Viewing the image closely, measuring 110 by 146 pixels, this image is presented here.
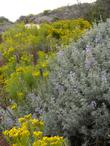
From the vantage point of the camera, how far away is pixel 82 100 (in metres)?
4.38

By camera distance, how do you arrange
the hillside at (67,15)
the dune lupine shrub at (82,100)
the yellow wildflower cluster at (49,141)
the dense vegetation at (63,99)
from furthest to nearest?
the hillside at (67,15), the dune lupine shrub at (82,100), the dense vegetation at (63,99), the yellow wildflower cluster at (49,141)

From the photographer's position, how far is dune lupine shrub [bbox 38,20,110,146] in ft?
14.5

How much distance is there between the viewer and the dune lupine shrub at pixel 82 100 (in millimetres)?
4414

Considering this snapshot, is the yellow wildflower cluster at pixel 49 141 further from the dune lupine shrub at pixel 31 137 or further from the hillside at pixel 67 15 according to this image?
the hillside at pixel 67 15

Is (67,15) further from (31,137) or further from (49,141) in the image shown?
(49,141)

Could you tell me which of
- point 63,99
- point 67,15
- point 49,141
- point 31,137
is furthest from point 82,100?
point 67,15

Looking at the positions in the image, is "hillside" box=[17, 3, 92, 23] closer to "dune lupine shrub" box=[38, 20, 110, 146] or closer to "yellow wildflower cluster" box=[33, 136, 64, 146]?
"dune lupine shrub" box=[38, 20, 110, 146]

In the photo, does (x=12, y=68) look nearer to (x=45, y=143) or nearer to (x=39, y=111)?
(x=39, y=111)

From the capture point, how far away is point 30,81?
19.8 ft

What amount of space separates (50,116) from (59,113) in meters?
0.19

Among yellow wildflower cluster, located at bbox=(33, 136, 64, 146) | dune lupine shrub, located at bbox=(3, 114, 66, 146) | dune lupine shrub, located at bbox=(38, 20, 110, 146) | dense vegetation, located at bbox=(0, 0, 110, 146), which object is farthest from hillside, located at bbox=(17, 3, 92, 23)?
yellow wildflower cluster, located at bbox=(33, 136, 64, 146)

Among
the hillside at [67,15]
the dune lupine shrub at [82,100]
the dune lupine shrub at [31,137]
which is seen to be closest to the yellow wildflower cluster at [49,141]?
the dune lupine shrub at [31,137]

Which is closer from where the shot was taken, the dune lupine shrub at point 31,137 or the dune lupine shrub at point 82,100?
the dune lupine shrub at point 31,137

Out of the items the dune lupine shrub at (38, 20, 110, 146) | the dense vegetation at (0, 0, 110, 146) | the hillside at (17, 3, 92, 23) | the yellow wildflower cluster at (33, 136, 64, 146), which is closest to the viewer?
the yellow wildflower cluster at (33, 136, 64, 146)
